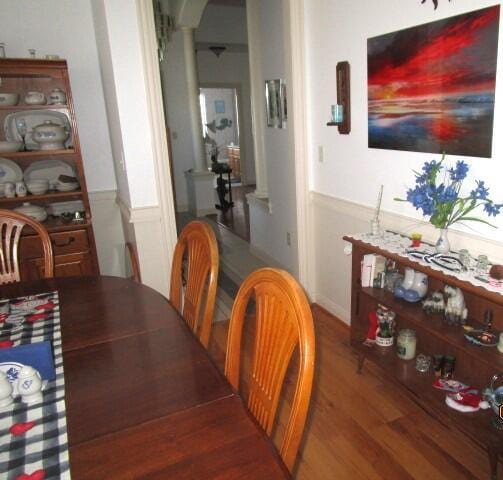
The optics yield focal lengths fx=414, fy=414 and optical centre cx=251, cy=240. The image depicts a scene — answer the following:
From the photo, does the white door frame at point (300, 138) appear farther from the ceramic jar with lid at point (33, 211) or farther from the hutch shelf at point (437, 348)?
the ceramic jar with lid at point (33, 211)

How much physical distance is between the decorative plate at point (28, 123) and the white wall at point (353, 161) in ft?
5.93

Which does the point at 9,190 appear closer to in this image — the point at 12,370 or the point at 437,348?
the point at 12,370

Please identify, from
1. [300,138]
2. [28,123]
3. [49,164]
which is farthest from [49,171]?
[300,138]

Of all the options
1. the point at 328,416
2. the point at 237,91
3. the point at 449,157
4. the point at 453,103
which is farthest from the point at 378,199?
the point at 237,91

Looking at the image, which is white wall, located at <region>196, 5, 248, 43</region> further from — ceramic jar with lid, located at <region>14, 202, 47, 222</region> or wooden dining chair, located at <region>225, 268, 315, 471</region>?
wooden dining chair, located at <region>225, 268, 315, 471</region>

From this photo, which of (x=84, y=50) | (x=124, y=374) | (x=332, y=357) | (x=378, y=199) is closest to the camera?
(x=124, y=374)

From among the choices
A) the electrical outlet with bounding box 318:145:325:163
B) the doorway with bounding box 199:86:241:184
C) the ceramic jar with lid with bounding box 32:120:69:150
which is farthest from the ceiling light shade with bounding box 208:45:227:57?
the electrical outlet with bounding box 318:145:325:163

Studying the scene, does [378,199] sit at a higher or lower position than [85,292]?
higher

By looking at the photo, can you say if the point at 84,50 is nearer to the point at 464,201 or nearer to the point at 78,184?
the point at 78,184

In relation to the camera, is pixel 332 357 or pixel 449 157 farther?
pixel 332 357

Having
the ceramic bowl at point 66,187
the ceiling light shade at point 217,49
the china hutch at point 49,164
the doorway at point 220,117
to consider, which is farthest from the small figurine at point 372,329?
the doorway at point 220,117

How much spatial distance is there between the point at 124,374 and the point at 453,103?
1.61 metres

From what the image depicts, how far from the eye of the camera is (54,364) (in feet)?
3.65

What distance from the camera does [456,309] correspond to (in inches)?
68.4
